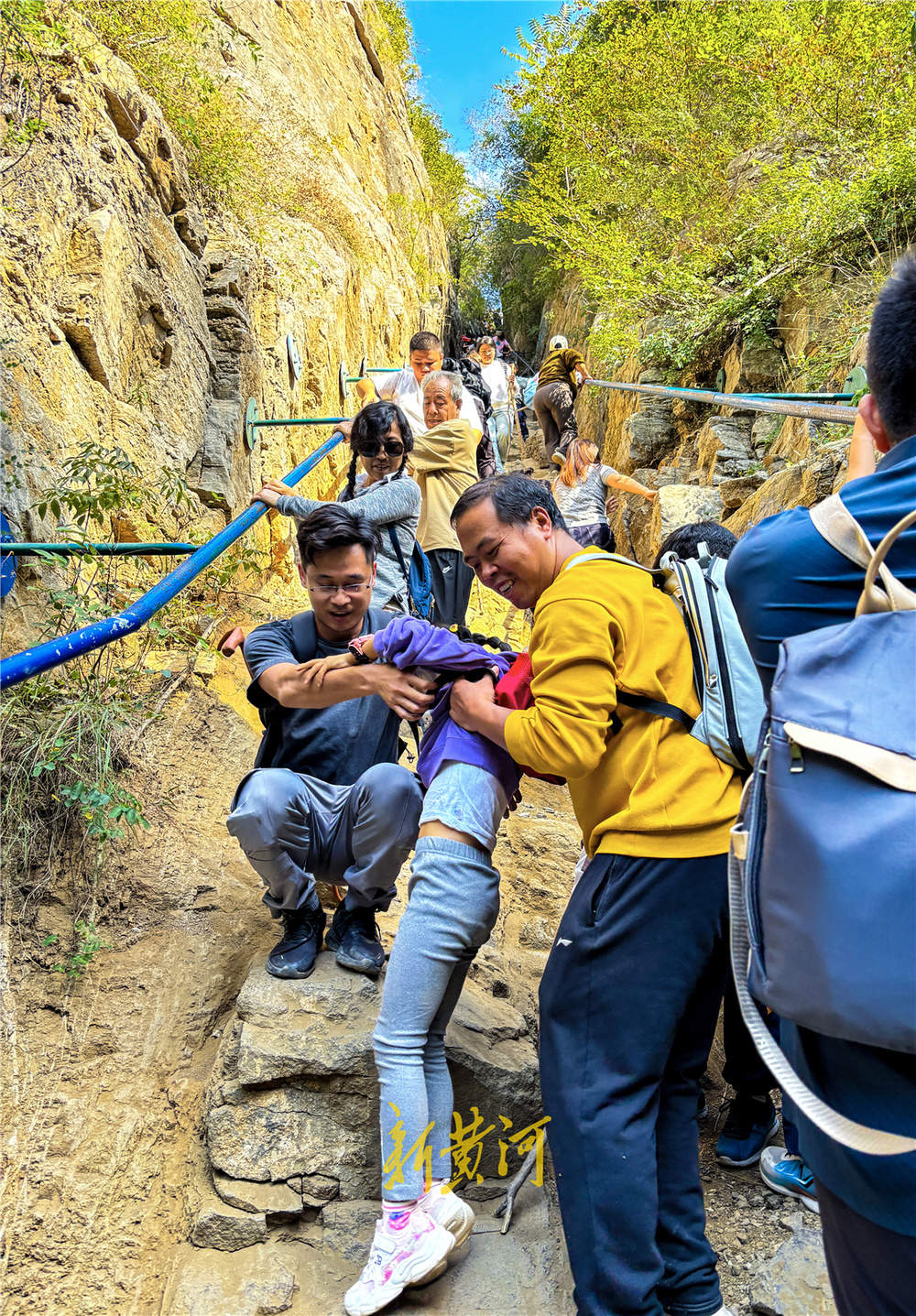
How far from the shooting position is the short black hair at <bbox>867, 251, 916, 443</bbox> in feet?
3.48

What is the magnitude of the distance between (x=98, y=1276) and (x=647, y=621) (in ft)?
5.85

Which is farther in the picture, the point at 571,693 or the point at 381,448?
the point at 381,448

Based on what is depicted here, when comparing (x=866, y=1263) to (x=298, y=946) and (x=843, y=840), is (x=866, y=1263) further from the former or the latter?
(x=298, y=946)

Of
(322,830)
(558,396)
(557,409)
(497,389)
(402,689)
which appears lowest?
(322,830)

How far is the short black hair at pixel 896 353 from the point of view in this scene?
106 cm

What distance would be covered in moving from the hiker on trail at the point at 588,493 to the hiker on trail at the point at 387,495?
1.93 m

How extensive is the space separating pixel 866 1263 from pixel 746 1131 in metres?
1.41

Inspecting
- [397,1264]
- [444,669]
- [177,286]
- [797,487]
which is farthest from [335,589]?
[797,487]

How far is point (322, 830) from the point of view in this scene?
2.43 meters

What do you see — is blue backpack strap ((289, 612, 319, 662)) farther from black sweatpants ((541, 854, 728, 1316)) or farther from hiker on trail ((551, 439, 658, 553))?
hiker on trail ((551, 439, 658, 553))

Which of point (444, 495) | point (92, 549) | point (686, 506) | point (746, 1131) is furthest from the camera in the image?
point (686, 506)

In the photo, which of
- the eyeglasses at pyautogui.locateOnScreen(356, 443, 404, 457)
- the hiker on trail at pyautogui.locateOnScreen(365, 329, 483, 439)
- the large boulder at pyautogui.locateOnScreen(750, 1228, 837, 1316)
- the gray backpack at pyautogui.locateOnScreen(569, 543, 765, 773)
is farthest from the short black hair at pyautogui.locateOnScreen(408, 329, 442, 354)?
the large boulder at pyautogui.locateOnScreen(750, 1228, 837, 1316)

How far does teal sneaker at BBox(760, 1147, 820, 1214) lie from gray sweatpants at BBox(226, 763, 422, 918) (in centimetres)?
119

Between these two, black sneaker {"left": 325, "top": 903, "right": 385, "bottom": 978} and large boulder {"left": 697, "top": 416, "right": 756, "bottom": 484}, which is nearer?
black sneaker {"left": 325, "top": 903, "right": 385, "bottom": 978}
